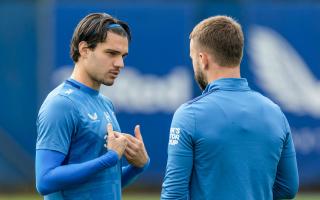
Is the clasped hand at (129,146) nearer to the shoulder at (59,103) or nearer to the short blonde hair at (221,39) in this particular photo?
the shoulder at (59,103)

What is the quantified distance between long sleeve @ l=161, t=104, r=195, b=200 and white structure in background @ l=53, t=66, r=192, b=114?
936 centimetres

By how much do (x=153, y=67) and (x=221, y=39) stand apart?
31.4ft

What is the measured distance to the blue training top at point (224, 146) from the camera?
4523 millimetres

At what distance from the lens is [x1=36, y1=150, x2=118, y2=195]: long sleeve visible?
15.5 ft

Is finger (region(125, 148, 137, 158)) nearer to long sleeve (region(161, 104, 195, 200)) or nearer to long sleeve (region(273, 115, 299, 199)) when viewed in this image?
long sleeve (region(161, 104, 195, 200))

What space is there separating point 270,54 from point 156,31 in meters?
1.76

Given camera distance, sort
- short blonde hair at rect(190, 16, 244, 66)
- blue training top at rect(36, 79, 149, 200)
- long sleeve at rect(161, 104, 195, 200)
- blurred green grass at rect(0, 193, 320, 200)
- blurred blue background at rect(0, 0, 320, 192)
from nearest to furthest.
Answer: long sleeve at rect(161, 104, 195, 200) < short blonde hair at rect(190, 16, 244, 66) < blue training top at rect(36, 79, 149, 200) < blurred green grass at rect(0, 193, 320, 200) < blurred blue background at rect(0, 0, 320, 192)

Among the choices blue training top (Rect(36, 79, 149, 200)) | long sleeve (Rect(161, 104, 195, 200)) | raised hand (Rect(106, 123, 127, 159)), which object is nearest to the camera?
long sleeve (Rect(161, 104, 195, 200))

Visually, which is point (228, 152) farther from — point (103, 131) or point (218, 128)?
point (103, 131)

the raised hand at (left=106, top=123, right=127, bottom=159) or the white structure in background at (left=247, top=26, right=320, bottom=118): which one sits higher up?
the raised hand at (left=106, top=123, right=127, bottom=159)

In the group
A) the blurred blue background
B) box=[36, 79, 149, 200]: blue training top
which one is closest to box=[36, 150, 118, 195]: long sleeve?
box=[36, 79, 149, 200]: blue training top

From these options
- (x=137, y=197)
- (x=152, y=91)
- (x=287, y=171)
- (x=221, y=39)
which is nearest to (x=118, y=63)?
(x=221, y=39)

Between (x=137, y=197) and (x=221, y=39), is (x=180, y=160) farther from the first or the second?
(x=137, y=197)

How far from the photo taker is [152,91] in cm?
1411
